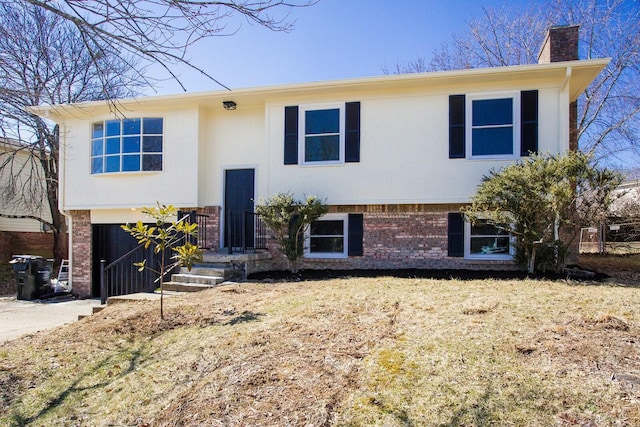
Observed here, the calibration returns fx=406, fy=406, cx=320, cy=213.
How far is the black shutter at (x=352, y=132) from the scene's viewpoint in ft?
31.9

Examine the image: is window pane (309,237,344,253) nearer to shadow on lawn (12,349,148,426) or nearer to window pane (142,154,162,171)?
window pane (142,154,162,171)

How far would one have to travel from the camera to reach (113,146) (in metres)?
11.0

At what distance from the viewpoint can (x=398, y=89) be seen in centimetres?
953

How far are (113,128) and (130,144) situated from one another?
74cm

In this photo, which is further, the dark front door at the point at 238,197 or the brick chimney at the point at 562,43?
the dark front door at the point at 238,197

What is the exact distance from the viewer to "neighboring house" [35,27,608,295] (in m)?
9.05

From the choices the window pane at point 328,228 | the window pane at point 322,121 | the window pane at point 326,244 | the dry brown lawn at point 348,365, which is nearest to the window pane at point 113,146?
the window pane at point 322,121

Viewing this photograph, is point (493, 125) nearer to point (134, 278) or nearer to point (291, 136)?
point (291, 136)

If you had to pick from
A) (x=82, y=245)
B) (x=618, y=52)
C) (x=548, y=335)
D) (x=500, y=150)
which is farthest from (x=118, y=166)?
(x=618, y=52)

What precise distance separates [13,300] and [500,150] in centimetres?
1315

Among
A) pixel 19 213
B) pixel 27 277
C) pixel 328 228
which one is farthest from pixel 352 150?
pixel 19 213

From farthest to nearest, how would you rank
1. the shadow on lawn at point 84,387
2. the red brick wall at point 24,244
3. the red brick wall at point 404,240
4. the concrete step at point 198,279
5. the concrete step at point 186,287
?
the red brick wall at point 24,244, the red brick wall at point 404,240, the concrete step at point 198,279, the concrete step at point 186,287, the shadow on lawn at point 84,387

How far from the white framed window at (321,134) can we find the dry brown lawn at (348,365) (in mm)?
4835

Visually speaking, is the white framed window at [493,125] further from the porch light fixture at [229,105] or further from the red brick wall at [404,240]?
the porch light fixture at [229,105]
